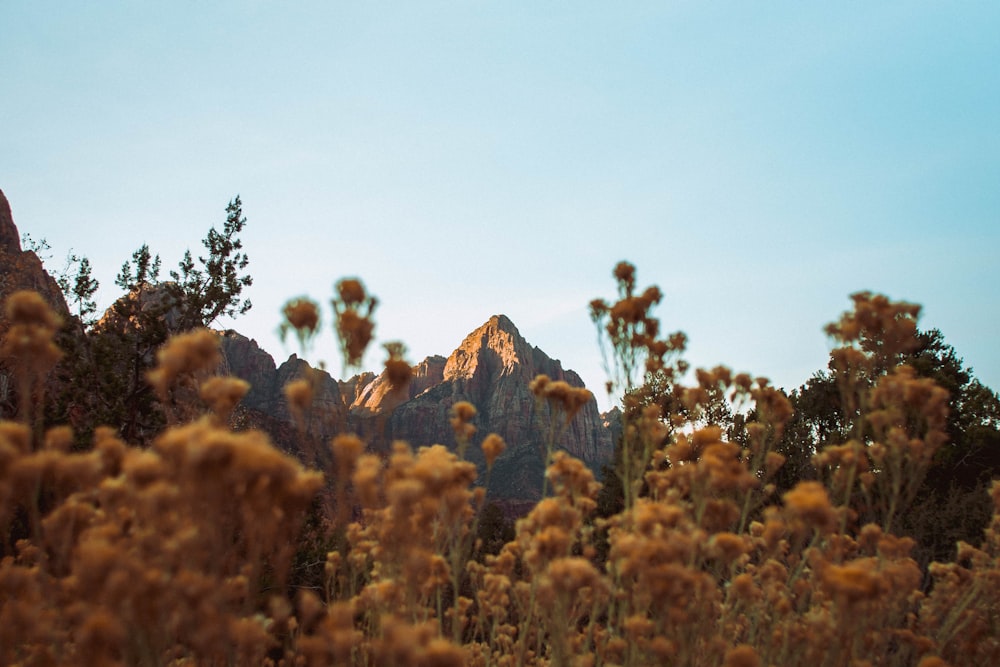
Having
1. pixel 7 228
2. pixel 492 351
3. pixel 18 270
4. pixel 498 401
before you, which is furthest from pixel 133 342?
pixel 492 351

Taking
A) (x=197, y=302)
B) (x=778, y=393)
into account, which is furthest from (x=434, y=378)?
(x=778, y=393)

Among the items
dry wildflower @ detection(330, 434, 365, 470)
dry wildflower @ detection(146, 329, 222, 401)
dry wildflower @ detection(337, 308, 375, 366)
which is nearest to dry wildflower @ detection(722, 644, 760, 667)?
dry wildflower @ detection(330, 434, 365, 470)

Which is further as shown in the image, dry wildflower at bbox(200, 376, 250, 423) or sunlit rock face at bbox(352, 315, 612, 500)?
sunlit rock face at bbox(352, 315, 612, 500)

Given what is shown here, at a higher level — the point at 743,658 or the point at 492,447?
the point at 492,447

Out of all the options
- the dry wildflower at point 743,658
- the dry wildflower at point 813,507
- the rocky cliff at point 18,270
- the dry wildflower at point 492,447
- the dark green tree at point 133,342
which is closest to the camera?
the dry wildflower at point 813,507

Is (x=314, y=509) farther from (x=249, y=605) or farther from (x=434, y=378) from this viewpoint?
(x=434, y=378)

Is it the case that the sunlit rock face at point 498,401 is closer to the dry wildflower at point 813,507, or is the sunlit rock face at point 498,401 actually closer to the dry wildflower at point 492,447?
the dry wildflower at point 492,447

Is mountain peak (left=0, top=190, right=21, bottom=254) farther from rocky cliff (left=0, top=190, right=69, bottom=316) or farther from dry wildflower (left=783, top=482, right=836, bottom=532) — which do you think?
dry wildflower (left=783, top=482, right=836, bottom=532)

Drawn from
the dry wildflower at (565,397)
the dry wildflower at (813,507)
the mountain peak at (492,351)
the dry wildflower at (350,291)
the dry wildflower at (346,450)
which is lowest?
the dry wildflower at (813,507)

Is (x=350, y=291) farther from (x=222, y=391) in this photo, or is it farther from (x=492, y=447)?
(x=492, y=447)

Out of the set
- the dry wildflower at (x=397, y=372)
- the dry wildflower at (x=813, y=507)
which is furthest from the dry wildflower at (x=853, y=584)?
the dry wildflower at (x=397, y=372)

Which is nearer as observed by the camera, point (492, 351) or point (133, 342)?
point (133, 342)

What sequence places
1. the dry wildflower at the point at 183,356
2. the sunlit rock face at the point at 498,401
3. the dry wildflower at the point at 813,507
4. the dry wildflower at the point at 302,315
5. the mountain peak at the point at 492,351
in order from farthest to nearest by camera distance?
the mountain peak at the point at 492,351
the sunlit rock face at the point at 498,401
the dry wildflower at the point at 302,315
the dry wildflower at the point at 813,507
the dry wildflower at the point at 183,356

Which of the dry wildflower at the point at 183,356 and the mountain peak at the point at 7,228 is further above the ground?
the mountain peak at the point at 7,228
